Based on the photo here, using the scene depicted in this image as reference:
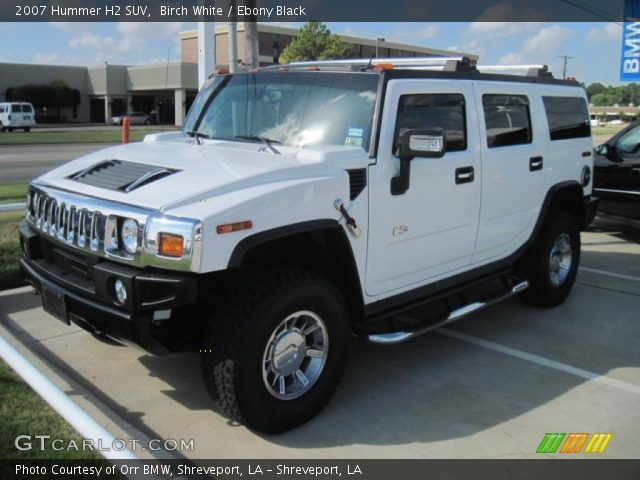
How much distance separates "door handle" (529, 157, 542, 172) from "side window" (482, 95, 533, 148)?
0.16 metres

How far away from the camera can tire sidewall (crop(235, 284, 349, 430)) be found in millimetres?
3283

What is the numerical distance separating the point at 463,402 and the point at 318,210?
5.28 feet

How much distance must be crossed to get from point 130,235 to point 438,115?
229cm

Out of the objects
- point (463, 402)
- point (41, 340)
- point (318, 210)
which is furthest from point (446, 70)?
point (41, 340)

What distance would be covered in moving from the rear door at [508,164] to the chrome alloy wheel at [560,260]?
2.02 ft

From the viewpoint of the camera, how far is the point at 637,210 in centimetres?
834

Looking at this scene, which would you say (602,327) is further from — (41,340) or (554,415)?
(41,340)

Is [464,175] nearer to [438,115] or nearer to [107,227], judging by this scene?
[438,115]

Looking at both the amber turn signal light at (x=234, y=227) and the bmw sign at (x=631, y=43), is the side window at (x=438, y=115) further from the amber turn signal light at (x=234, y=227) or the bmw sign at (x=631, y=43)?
the bmw sign at (x=631, y=43)

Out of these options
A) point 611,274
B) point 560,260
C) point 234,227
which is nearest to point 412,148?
point 234,227

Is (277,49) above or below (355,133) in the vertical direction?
above

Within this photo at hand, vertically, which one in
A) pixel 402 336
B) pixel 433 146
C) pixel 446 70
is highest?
pixel 446 70

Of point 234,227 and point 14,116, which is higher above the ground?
point 14,116

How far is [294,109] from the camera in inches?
166
